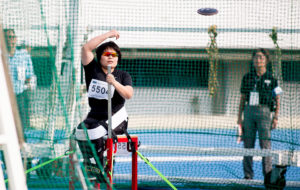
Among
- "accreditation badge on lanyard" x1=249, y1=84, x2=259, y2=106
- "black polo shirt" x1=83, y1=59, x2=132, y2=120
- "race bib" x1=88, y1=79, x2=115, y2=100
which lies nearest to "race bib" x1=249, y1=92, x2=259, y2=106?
"accreditation badge on lanyard" x1=249, y1=84, x2=259, y2=106

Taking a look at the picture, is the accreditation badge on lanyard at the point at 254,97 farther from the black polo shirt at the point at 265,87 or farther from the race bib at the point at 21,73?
the race bib at the point at 21,73

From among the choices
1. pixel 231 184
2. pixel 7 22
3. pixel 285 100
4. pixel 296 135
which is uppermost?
pixel 7 22

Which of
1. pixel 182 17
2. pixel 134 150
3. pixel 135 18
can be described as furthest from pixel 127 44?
pixel 134 150

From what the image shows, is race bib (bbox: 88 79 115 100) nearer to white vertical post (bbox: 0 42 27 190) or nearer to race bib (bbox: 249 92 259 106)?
white vertical post (bbox: 0 42 27 190)

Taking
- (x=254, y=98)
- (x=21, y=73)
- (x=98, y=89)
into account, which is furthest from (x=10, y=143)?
(x=254, y=98)

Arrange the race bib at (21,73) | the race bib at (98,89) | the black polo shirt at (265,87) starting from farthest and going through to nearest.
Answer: the black polo shirt at (265,87) < the race bib at (21,73) < the race bib at (98,89)

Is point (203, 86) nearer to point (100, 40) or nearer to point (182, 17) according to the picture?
point (182, 17)

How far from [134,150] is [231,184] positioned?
6.36ft

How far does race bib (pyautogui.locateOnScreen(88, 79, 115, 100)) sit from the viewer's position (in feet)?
9.12

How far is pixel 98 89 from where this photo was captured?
2.79 m

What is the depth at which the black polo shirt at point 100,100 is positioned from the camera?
2789 mm

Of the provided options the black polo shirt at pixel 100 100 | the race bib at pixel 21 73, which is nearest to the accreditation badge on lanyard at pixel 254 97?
the black polo shirt at pixel 100 100

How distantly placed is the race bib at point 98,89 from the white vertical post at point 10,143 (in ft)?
4.69

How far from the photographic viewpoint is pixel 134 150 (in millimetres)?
2670
